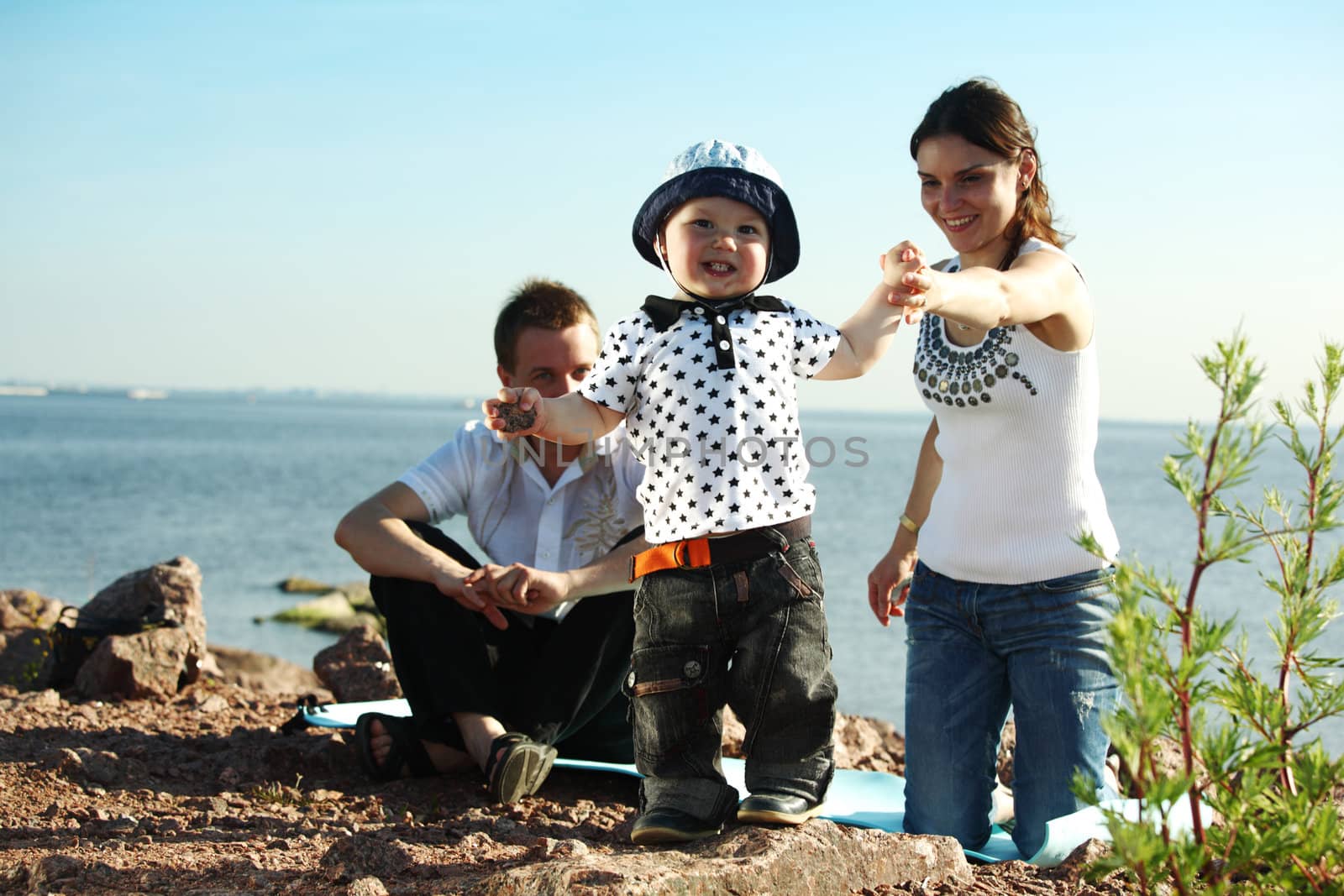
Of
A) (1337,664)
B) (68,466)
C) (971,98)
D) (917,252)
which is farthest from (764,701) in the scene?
(68,466)

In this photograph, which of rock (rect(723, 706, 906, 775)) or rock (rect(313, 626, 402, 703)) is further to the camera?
rock (rect(313, 626, 402, 703))

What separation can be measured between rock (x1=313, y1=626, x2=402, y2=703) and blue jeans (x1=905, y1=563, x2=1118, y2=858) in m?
2.82

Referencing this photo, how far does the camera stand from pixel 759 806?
2902 millimetres

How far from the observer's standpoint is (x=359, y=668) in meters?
5.84

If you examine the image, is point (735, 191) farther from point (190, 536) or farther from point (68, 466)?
point (68, 466)

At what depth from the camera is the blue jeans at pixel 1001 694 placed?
11.1ft

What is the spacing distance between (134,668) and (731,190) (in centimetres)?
371

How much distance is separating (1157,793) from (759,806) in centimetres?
140

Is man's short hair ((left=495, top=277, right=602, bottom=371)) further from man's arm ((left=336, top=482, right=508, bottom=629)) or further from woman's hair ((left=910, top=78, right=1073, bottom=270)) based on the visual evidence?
woman's hair ((left=910, top=78, right=1073, bottom=270))

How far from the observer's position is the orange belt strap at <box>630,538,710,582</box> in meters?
2.99

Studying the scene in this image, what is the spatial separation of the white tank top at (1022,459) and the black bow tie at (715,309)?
0.70m

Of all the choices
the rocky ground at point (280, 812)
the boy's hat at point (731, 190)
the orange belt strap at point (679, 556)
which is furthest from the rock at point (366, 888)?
the boy's hat at point (731, 190)

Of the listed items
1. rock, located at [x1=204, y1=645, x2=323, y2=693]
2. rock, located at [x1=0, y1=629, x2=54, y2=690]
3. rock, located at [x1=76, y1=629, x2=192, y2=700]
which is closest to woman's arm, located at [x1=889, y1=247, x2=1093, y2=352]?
rock, located at [x1=76, y1=629, x2=192, y2=700]

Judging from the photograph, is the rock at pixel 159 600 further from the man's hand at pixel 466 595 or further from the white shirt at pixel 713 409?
the white shirt at pixel 713 409
